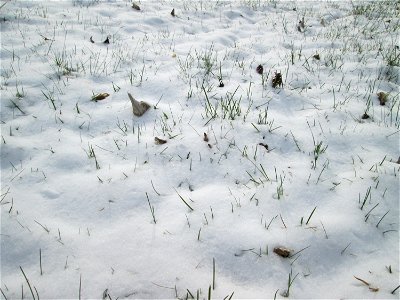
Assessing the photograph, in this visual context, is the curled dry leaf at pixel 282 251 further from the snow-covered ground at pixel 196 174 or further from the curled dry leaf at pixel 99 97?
the curled dry leaf at pixel 99 97

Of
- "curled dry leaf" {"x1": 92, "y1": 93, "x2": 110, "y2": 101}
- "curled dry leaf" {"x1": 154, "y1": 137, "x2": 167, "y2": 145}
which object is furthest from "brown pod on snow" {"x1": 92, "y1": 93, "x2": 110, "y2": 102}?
"curled dry leaf" {"x1": 154, "y1": 137, "x2": 167, "y2": 145}

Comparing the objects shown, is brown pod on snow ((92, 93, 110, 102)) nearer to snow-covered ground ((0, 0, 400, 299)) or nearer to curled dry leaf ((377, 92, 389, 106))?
snow-covered ground ((0, 0, 400, 299))

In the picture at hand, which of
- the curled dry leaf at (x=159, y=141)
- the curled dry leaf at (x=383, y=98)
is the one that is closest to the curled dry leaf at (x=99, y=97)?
the curled dry leaf at (x=159, y=141)

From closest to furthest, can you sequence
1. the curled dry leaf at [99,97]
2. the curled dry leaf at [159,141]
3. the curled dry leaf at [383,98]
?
the curled dry leaf at [159,141], the curled dry leaf at [383,98], the curled dry leaf at [99,97]

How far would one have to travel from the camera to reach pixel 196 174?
2.08 meters

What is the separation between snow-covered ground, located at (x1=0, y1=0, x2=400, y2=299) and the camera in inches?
58.1

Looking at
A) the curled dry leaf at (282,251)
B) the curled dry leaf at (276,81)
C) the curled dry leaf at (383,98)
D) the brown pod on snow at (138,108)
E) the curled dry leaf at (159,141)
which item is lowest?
the curled dry leaf at (282,251)

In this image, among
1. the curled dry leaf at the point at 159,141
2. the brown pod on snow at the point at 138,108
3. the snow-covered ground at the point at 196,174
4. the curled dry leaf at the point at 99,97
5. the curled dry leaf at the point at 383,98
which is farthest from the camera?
the curled dry leaf at the point at 99,97

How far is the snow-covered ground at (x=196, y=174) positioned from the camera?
1.47 metres

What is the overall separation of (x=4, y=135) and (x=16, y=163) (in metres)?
0.41

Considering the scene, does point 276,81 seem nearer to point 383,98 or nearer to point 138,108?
point 383,98

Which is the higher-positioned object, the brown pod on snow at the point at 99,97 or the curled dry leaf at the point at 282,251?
the brown pod on snow at the point at 99,97

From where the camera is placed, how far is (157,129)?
2.53m

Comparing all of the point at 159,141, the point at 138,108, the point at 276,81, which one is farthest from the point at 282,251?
the point at 276,81
